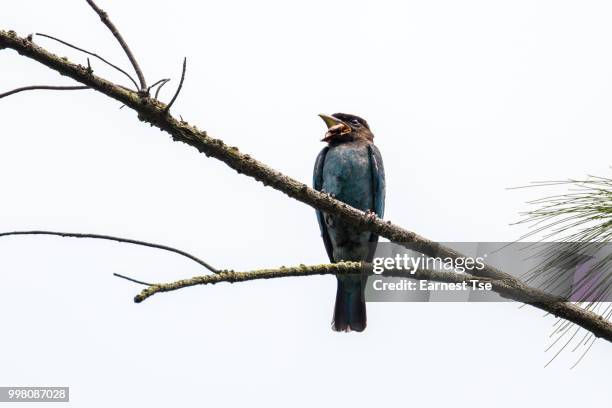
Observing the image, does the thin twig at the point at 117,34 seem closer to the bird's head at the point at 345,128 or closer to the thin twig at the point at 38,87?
the thin twig at the point at 38,87

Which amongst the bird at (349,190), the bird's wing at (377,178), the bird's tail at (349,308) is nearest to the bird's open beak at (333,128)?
the bird at (349,190)

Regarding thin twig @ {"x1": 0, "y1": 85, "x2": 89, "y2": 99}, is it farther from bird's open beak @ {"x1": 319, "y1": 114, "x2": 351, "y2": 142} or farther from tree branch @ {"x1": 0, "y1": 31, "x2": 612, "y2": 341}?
bird's open beak @ {"x1": 319, "y1": 114, "x2": 351, "y2": 142}

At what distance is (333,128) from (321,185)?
58 centimetres

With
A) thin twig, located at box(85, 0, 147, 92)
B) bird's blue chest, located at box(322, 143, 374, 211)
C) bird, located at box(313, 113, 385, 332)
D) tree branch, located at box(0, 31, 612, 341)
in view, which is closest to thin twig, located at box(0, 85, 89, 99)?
tree branch, located at box(0, 31, 612, 341)

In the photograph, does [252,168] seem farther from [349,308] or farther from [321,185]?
[349,308]

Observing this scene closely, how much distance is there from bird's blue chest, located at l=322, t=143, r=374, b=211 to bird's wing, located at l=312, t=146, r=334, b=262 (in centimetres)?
13

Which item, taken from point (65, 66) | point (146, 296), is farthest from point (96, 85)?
point (146, 296)

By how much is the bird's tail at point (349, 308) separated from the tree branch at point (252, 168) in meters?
3.83

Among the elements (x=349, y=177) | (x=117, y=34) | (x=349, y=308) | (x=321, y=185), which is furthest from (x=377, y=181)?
(x=117, y=34)

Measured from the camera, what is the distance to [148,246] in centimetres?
320

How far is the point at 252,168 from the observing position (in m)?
3.99

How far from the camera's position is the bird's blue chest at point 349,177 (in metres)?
7.93

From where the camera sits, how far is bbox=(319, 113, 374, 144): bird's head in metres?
8.29

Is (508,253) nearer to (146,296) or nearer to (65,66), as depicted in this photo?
(146,296)
